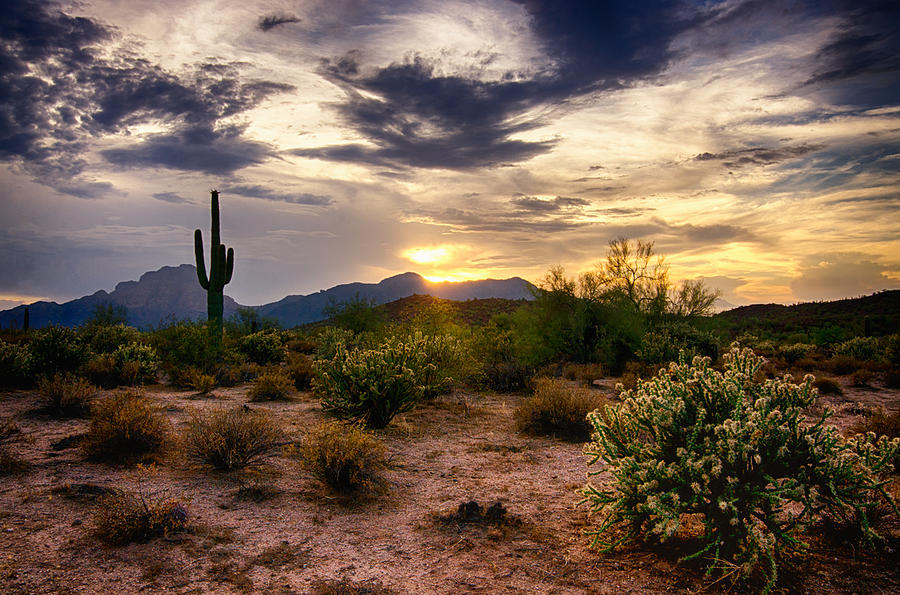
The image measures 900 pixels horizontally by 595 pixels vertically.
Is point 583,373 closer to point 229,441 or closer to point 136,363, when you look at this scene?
point 229,441

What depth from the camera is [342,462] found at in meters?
6.73

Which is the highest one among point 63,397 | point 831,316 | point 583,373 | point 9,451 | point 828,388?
point 831,316

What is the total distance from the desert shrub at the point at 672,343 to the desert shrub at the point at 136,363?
16035mm

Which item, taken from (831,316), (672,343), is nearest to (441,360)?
(672,343)

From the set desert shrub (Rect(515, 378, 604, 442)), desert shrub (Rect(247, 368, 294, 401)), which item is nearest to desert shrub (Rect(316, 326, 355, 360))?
desert shrub (Rect(247, 368, 294, 401))

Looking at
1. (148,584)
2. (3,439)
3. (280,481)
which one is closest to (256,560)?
(148,584)

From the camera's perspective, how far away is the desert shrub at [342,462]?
674 centimetres

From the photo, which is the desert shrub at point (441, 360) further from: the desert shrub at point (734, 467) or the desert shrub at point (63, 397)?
the desert shrub at point (734, 467)

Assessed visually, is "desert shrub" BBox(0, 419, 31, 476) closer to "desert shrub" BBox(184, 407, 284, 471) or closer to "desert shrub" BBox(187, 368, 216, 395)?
"desert shrub" BBox(184, 407, 284, 471)

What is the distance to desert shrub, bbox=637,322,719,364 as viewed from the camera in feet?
58.2

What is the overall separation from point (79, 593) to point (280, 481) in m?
2.95

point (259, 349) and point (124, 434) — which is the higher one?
point (259, 349)

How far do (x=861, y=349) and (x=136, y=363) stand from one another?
95.8ft

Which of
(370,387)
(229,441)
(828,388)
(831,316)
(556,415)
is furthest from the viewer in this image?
(831,316)
